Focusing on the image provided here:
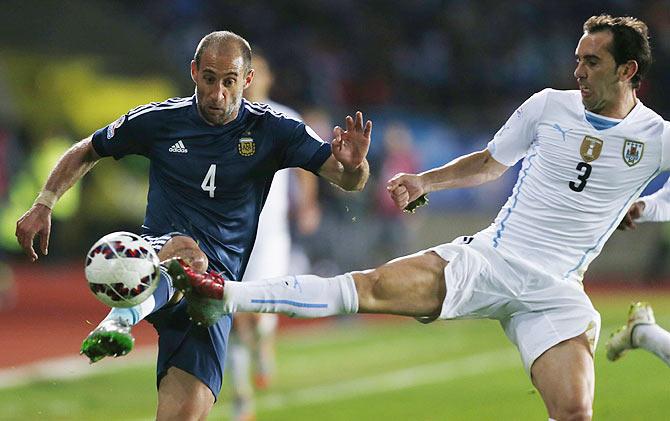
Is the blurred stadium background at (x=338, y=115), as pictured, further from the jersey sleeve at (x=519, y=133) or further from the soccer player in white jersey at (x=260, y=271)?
the jersey sleeve at (x=519, y=133)

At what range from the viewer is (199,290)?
18.6ft

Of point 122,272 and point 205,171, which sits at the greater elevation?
point 205,171

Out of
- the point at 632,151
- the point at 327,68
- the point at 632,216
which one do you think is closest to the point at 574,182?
the point at 632,151

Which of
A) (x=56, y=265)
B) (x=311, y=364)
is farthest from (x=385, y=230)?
(x=56, y=265)

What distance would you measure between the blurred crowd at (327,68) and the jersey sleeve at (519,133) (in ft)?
42.8

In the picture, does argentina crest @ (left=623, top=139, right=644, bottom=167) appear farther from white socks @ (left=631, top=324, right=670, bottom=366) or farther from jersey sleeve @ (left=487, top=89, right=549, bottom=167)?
white socks @ (left=631, top=324, right=670, bottom=366)

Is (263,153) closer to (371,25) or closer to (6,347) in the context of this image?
(6,347)

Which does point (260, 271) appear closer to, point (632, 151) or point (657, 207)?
point (657, 207)

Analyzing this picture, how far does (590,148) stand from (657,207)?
87cm

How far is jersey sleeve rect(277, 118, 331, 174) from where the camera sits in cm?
633

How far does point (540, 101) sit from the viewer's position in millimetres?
6527

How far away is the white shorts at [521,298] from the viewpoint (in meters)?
6.21

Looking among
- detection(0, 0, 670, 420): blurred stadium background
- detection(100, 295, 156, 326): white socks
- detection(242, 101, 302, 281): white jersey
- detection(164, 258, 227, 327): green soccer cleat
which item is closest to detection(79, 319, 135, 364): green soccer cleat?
detection(100, 295, 156, 326): white socks

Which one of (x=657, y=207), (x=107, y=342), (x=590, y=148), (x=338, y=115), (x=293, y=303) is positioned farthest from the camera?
(x=338, y=115)
